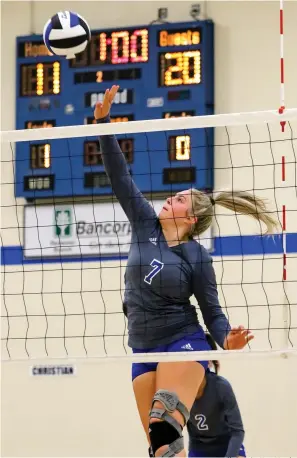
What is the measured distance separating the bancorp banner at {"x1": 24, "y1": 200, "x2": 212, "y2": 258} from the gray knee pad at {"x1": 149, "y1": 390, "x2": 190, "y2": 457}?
134 inches

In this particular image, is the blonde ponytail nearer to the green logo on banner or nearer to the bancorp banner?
the bancorp banner

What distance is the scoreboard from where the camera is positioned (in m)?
8.06

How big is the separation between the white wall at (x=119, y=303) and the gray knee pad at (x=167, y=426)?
9.82ft

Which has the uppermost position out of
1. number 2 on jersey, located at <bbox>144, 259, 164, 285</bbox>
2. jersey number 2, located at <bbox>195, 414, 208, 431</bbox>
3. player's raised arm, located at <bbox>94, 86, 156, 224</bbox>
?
player's raised arm, located at <bbox>94, 86, 156, 224</bbox>

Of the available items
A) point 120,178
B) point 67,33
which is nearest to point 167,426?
point 120,178

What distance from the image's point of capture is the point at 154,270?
5215 mm

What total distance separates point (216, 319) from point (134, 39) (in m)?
3.76

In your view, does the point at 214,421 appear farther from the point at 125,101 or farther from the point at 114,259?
the point at 125,101

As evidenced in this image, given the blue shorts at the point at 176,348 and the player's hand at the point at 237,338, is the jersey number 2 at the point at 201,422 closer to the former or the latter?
the blue shorts at the point at 176,348

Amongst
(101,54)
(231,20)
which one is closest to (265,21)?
(231,20)

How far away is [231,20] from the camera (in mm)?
8477

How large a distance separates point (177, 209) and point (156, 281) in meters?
0.44

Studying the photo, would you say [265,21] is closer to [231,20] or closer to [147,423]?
[231,20]

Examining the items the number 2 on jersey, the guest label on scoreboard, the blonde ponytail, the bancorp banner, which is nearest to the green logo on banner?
the bancorp banner
